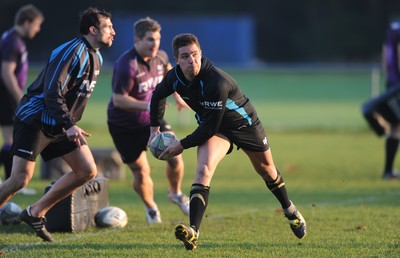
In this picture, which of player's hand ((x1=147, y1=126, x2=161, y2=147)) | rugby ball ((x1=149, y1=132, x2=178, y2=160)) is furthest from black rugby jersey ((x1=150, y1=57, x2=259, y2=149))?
player's hand ((x1=147, y1=126, x2=161, y2=147))

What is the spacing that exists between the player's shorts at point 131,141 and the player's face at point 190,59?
2.35 m

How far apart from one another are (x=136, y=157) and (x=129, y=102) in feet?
2.08

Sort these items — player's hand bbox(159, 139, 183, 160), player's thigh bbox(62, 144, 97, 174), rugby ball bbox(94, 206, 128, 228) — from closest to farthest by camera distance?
player's hand bbox(159, 139, 183, 160) < player's thigh bbox(62, 144, 97, 174) < rugby ball bbox(94, 206, 128, 228)

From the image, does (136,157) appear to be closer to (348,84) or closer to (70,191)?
(70,191)

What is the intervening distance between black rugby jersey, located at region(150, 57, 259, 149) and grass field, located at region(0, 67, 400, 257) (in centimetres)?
106

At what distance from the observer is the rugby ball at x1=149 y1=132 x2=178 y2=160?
8.20 metres

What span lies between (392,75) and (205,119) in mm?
7711

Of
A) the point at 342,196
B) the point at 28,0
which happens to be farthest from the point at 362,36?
the point at 342,196

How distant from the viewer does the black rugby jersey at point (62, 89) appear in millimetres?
8133

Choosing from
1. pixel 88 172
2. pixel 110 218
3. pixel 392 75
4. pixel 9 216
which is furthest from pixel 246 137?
pixel 392 75

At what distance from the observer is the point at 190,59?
25.9 ft

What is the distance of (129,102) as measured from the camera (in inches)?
392

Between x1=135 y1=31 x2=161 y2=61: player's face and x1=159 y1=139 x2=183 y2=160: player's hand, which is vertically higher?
x1=135 y1=31 x2=161 y2=61: player's face

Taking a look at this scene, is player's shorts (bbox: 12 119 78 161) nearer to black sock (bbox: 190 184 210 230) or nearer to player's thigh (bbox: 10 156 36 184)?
player's thigh (bbox: 10 156 36 184)
